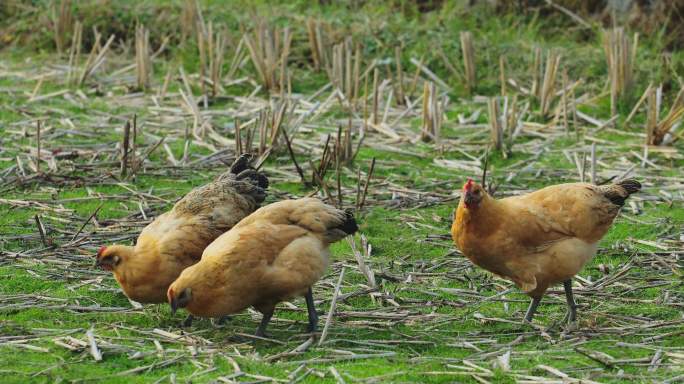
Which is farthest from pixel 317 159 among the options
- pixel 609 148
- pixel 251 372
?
pixel 251 372

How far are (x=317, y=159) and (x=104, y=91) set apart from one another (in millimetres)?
3587

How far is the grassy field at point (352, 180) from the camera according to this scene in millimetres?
5742

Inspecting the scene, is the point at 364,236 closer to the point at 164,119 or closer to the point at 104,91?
the point at 164,119

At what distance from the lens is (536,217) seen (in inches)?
251

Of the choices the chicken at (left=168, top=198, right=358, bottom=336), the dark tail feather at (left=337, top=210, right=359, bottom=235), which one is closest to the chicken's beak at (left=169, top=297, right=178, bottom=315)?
the chicken at (left=168, top=198, right=358, bottom=336)

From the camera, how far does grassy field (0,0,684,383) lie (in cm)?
574

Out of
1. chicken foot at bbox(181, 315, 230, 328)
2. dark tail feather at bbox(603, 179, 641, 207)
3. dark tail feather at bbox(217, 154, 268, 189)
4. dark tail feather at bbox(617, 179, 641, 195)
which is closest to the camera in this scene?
chicken foot at bbox(181, 315, 230, 328)

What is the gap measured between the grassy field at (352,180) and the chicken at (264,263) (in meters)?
0.25

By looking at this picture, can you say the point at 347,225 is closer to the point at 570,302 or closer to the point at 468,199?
the point at 468,199

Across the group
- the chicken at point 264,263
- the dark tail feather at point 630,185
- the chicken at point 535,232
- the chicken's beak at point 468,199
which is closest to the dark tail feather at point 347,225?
the chicken at point 264,263

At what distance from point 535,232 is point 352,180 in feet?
10.6

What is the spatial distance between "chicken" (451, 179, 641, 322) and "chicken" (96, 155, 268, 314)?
58.4 inches

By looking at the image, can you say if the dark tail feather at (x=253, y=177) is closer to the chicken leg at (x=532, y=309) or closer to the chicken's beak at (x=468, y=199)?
the chicken's beak at (x=468, y=199)

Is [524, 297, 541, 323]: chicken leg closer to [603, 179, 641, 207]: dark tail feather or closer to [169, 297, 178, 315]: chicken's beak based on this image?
[603, 179, 641, 207]: dark tail feather
